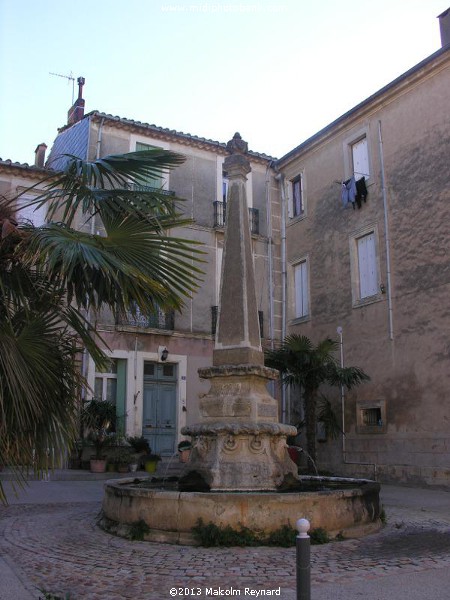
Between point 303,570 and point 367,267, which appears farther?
point 367,267

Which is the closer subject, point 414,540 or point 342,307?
point 414,540

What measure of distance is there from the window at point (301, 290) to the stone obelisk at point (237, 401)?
35.4 feet

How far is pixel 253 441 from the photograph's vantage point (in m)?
6.98

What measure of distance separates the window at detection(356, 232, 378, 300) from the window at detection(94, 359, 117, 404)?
7.31 meters

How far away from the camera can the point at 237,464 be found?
684 cm

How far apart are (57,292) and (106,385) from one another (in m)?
12.1

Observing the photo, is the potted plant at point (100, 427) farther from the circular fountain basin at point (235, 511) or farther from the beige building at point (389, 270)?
the circular fountain basin at point (235, 511)

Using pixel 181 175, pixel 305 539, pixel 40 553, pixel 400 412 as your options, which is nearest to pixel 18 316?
pixel 40 553

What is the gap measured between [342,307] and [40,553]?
12.6 metres

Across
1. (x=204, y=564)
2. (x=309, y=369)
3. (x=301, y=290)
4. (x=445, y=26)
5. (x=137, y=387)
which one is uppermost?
(x=445, y=26)

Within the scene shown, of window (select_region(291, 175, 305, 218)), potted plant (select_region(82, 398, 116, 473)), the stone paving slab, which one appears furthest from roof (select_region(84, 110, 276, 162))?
the stone paving slab

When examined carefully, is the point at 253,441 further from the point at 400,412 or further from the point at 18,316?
the point at 400,412

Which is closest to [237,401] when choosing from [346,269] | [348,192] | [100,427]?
[100,427]

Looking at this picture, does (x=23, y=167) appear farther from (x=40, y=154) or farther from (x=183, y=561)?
(x=183, y=561)
